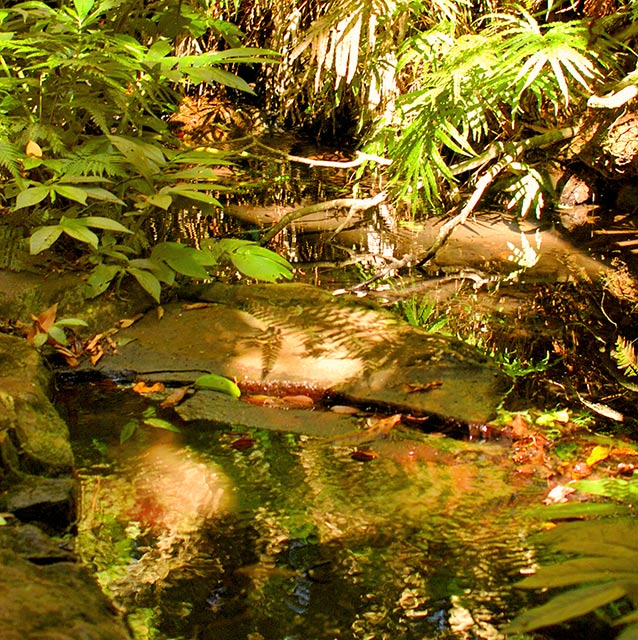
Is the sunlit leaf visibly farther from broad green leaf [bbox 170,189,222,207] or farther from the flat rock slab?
broad green leaf [bbox 170,189,222,207]

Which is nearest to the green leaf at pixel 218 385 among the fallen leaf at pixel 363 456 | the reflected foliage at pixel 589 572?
the fallen leaf at pixel 363 456

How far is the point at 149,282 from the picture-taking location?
123 inches

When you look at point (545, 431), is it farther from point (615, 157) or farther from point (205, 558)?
point (615, 157)

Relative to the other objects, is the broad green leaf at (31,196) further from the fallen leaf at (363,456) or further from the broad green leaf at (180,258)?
the fallen leaf at (363,456)

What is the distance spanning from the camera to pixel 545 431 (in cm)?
252

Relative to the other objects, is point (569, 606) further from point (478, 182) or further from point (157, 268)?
point (478, 182)

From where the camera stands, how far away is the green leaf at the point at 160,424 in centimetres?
255

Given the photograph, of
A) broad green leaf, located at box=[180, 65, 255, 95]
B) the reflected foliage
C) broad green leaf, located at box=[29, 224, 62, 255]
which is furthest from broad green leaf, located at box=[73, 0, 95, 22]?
the reflected foliage

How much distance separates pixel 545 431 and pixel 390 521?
29.1 inches

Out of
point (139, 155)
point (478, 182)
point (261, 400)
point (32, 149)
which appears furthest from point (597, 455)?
point (478, 182)

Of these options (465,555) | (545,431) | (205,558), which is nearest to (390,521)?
(465,555)

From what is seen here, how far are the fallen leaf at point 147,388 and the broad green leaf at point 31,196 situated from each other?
2.50ft

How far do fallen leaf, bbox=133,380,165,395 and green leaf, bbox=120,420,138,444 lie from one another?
0.70 ft

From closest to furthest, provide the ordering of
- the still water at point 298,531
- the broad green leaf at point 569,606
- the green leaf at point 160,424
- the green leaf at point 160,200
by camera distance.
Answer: the broad green leaf at point 569,606, the still water at point 298,531, the green leaf at point 160,424, the green leaf at point 160,200
